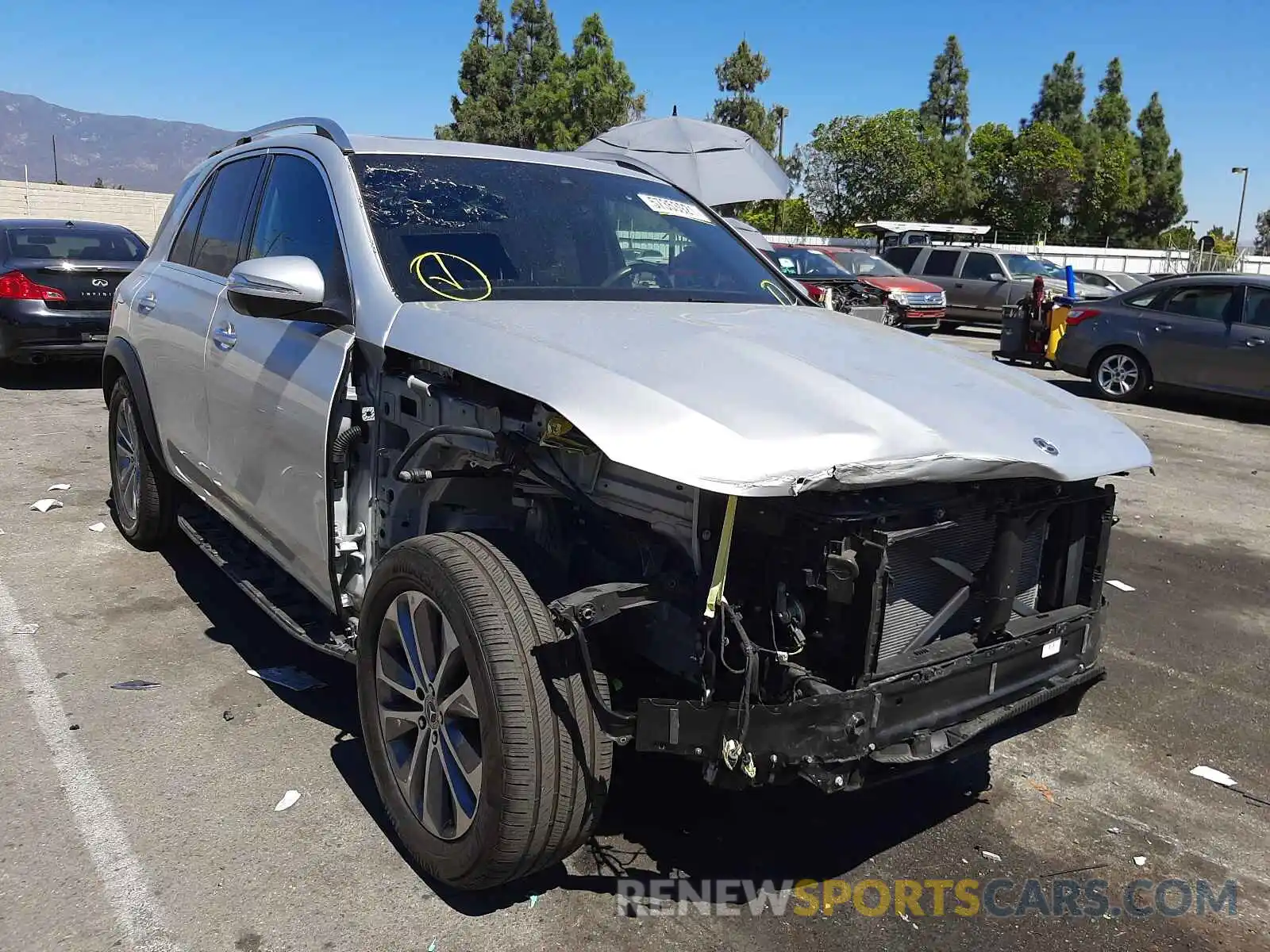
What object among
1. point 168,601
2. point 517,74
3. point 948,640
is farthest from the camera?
point 517,74

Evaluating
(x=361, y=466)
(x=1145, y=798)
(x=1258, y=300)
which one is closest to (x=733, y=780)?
(x=361, y=466)

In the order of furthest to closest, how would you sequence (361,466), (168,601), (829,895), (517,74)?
(517,74), (168,601), (361,466), (829,895)

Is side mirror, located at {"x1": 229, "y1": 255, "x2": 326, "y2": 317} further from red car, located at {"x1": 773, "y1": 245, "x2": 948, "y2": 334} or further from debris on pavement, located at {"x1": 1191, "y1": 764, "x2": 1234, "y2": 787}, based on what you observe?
red car, located at {"x1": 773, "y1": 245, "x2": 948, "y2": 334}

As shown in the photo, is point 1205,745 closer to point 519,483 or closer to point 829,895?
point 829,895

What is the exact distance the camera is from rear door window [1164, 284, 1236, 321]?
38.4 feet

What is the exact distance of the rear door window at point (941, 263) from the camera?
71.0 feet

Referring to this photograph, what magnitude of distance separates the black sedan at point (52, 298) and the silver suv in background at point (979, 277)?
626 inches

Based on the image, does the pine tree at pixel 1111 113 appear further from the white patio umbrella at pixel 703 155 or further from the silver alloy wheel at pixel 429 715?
the silver alloy wheel at pixel 429 715

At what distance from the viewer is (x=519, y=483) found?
2859 millimetres

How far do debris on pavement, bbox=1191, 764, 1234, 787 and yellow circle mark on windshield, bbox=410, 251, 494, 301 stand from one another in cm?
301

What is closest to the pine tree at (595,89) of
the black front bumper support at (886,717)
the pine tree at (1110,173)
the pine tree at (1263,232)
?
the pine tree at (1110,173)

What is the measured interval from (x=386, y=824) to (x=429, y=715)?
0.57 metres

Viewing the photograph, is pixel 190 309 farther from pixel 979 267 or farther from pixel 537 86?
pixel 537 86

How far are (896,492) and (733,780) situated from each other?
79 centimetres
